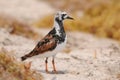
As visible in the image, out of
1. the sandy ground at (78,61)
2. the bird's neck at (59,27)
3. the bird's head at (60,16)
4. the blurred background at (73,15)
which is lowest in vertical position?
the sandy ground at (78,61)

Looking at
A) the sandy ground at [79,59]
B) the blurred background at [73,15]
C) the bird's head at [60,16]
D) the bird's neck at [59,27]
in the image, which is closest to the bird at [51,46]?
the bird's neck at [59,27]

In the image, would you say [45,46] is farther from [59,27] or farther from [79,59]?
[79,59]

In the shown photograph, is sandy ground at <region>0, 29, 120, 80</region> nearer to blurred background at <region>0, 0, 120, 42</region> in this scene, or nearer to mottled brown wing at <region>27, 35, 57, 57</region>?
mottled brown wing at <region>27, 35, 57, 57</region>

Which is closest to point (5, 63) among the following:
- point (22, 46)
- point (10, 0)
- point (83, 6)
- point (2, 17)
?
point (22, 46)

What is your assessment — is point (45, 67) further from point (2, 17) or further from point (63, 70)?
point (2, 17)

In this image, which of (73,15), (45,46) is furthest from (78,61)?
(73,15)

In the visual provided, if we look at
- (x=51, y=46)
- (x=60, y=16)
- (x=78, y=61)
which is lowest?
(x=78, y=61)

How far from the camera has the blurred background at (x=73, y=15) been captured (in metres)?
25.0

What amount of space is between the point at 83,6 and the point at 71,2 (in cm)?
93

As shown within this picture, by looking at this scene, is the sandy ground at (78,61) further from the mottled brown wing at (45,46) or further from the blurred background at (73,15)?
the blurred background at (73,15)

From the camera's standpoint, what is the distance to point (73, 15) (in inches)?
1286

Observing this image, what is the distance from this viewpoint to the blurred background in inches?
984

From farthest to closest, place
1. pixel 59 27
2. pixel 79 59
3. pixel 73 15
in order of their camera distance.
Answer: pixel 73 15
pixel 79 59
pixel 59 27

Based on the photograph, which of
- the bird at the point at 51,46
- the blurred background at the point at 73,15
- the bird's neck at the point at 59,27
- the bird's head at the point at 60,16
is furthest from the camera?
the blurred background at the point at 73,15
